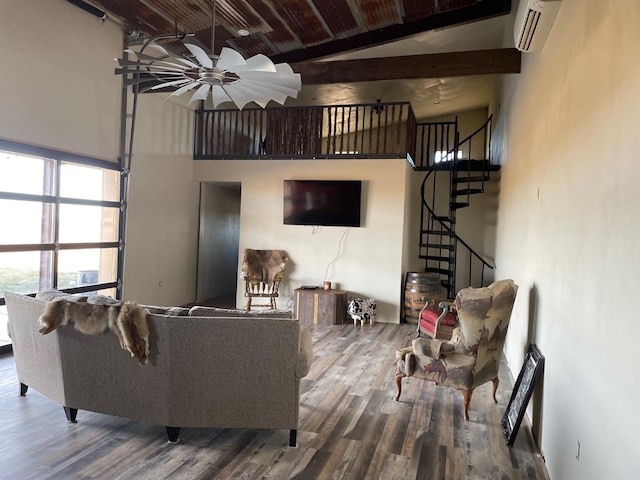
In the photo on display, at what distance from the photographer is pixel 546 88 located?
3279 mm

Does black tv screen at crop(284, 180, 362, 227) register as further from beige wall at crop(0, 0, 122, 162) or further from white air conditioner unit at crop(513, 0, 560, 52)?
white air conditioner unit at crop(513, 0, 560, 52)

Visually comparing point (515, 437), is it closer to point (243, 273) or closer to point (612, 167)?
point (612, 167)

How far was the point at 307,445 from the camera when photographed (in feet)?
9.20

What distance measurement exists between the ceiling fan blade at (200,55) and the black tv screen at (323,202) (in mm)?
3704

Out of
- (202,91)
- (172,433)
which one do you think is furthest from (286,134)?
(172,433)

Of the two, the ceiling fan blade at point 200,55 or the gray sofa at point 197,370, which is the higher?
the ceiling fan blade at point 200,55

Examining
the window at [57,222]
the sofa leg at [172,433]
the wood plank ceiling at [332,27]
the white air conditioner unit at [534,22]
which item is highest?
the wood plank ceiling at [332,27]

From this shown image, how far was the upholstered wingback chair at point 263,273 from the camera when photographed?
668 cm

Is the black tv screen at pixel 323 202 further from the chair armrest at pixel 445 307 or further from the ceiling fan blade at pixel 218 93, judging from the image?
the ceiling fan blade at pixel 218 93

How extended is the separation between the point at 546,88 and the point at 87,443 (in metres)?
4.15

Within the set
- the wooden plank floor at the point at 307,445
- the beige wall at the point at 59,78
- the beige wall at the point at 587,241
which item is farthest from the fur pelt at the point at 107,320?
the beige wall at the point at 59,78

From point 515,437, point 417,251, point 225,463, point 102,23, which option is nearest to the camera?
point 225,463

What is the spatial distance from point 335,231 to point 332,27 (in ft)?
10.1

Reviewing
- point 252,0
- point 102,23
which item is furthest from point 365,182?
point 102,23
